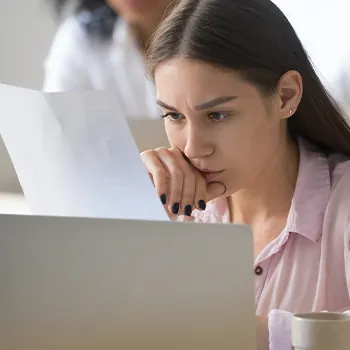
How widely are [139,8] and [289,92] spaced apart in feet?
2.91

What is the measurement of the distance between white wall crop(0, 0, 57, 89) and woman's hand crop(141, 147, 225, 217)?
37.3 inches

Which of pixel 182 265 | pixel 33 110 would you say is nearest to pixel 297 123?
pixel 33 110

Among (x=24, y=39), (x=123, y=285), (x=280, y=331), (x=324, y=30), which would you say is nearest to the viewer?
(x=123, y=285)

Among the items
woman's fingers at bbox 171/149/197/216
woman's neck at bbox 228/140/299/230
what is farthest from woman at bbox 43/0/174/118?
woman's fingers at bbox 171/149/197/216

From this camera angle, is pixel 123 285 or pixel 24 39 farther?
pixel 24 39

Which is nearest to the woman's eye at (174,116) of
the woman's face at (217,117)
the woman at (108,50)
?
the woman's face at (217,117)

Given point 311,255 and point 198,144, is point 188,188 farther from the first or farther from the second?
point 311,255

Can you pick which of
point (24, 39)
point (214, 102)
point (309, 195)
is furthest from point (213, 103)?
point (24, 39)

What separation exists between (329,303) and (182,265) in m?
0.65

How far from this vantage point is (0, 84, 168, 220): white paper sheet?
78 cm

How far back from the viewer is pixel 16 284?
529 mm

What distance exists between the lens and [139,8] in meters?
2.00

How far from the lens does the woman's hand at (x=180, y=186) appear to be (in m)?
1.14

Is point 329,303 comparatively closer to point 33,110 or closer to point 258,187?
point 258,187
